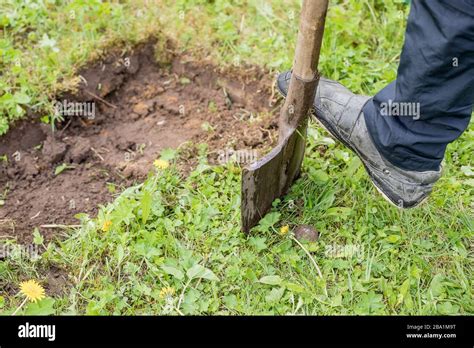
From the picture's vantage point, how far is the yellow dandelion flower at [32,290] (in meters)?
2.29

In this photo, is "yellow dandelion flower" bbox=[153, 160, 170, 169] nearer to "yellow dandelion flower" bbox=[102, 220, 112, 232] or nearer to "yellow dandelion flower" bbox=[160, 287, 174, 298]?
"yellow dandelion flower" bbox=[102, 220, 112, 232]

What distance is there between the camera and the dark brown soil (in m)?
2.79

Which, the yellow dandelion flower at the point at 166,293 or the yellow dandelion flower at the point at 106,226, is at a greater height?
the yellow dandelion flower at the point at 106,226

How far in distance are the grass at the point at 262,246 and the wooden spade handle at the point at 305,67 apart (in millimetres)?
385

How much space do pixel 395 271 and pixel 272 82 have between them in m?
1.26

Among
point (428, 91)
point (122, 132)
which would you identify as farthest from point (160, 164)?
point (428, 91)

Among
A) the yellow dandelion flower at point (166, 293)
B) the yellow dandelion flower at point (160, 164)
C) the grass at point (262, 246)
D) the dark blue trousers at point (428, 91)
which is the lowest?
the yellow dandelion flower at point (166, 293)

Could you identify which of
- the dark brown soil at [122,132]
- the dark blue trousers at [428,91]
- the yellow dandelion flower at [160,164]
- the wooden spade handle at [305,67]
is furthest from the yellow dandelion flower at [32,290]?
the dark blue trousers at [428,91]

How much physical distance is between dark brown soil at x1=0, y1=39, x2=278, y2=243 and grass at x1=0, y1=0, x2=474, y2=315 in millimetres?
134

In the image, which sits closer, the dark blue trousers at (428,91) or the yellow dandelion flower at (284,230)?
the dark blue trousers at (428,91)

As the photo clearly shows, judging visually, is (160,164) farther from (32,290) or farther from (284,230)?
(32,290)

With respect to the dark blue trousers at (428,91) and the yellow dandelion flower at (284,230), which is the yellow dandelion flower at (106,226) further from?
the dark blue trousers at (428,91)

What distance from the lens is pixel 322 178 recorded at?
9.02 feet

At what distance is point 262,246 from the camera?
8.21 feet
